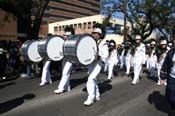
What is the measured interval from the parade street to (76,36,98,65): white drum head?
1192mm

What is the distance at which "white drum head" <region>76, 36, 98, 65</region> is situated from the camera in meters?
10.5

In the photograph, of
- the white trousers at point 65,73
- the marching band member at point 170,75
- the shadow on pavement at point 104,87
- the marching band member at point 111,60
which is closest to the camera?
the marching band member at point 170,75

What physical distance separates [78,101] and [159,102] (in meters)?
2.32

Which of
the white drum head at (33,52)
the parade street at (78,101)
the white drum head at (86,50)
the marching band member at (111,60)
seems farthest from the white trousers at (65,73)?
the marching band member at (111,60)

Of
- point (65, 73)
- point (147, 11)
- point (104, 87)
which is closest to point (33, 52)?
point (104, 87)

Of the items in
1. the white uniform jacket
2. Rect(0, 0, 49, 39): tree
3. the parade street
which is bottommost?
the parade street

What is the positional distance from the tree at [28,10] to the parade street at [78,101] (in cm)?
829

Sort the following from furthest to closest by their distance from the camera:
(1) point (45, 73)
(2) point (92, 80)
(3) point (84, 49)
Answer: (1) point (45, 73) < (3) point (84, 49) < (2) point (92, 80)

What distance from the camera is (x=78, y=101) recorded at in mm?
10672

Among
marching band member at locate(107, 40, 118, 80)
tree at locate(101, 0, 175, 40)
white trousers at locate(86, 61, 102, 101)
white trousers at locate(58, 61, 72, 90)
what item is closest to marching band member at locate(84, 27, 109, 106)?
white trousers at locate(86, 61, 102, 101)

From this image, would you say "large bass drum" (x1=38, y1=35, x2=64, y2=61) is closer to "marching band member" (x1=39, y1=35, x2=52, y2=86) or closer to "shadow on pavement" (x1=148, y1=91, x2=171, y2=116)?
"marching band member" (x1=39, y1=35, x2=52, y2=86)

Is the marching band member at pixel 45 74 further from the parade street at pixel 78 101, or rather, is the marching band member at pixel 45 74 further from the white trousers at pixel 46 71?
the parade street at pixel 78 101

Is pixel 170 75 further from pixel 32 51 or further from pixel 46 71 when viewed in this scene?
pixel 32 51

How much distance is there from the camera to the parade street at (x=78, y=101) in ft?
30.2
